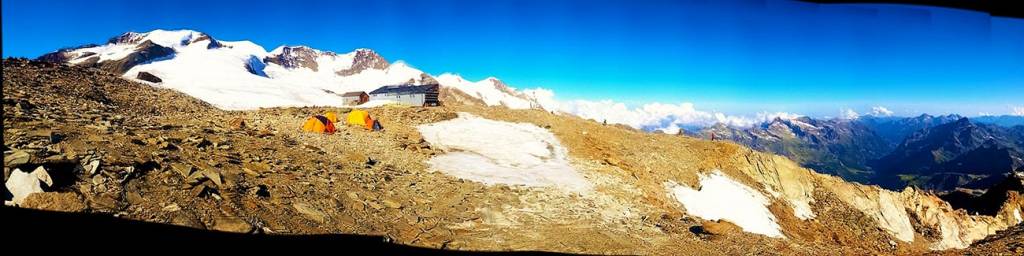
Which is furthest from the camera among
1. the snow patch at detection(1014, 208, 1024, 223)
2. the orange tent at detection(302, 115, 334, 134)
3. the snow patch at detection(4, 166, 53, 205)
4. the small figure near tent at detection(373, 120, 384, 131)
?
the snow patch at detection(1014, 208, 1024, 223)

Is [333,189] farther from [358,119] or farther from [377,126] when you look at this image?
[358,119]

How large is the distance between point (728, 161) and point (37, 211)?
120ft

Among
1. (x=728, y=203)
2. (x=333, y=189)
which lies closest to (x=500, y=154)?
(x=728, y=203)

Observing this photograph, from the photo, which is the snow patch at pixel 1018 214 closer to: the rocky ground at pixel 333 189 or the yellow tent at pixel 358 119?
the rocky ground at pixel 333 189

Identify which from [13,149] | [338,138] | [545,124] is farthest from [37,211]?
[545,124]

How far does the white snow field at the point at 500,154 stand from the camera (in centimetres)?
2508

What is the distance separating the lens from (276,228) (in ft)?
42.1

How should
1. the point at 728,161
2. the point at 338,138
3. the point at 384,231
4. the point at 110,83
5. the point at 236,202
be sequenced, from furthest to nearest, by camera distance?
the point at 110,83 → the point at 728,161 → the point at 338,138 → the point at 384,231 → the point at 236,202

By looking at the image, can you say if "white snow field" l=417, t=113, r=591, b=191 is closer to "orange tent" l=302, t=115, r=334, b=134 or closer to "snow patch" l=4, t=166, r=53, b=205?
"orange tent" l=302, t=115, r=334, b=134

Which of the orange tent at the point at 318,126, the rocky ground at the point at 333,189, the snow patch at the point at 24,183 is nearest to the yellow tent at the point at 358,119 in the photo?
the rocky ground at the point at 333,189

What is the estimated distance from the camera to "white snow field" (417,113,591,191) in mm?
25078

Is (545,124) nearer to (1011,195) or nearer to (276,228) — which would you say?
(276,228)

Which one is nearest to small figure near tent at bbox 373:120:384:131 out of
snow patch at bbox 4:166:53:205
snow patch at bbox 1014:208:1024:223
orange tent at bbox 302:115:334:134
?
orange tent at bbox 302:115:334:134

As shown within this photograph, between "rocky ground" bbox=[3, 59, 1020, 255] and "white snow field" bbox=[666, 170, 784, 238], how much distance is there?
100 centimetres
